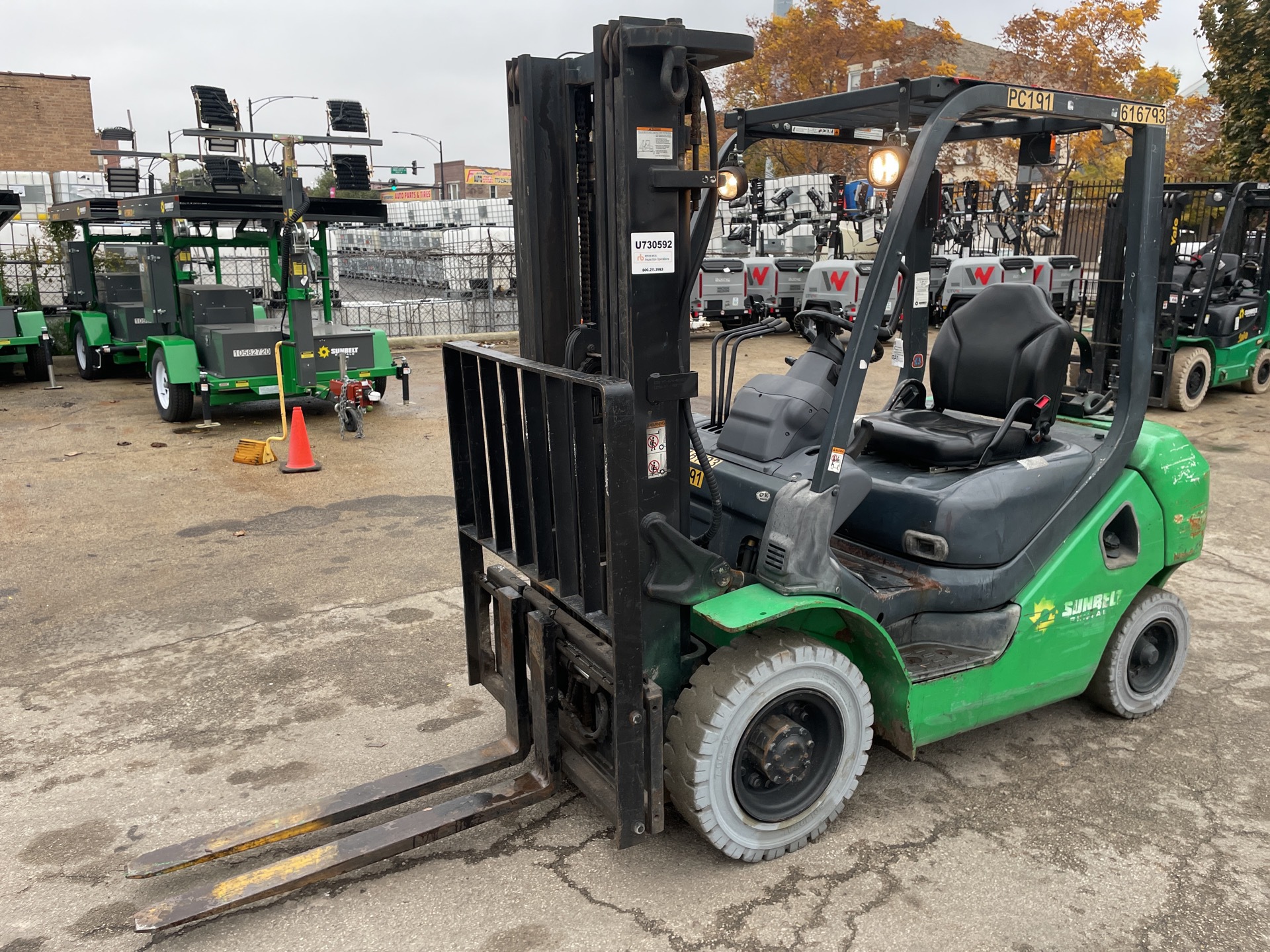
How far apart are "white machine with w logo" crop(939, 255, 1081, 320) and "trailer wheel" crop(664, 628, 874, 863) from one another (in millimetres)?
16541

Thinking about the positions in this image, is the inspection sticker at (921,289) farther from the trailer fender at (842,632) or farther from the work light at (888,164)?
the trailer fender at (842,632)

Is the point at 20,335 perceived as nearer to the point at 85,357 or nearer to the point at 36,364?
the point at 85,357

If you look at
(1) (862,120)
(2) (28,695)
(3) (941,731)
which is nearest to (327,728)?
(2) (28,695)

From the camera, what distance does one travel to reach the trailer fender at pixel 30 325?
14.2m

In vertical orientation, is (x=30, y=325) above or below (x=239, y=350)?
above

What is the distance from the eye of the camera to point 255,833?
3.28 m

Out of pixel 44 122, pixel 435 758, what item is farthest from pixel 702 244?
pixel 44 122

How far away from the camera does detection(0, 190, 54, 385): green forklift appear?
13.9 m

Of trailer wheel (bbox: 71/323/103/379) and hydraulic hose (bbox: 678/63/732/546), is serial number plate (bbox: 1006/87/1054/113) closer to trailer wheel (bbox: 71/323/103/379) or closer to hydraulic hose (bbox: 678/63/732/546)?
hydraulic hose (bbox: 678/63/732/546)

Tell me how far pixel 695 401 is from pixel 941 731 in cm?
842

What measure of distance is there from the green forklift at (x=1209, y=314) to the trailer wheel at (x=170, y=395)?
10.2 metres

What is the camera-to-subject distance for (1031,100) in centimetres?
357

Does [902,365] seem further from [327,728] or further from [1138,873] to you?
[327,728]

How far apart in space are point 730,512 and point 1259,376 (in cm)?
1308
